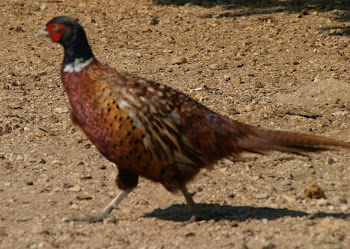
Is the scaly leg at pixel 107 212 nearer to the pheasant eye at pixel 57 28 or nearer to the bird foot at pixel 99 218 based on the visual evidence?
the bird foot at pixel 99 218

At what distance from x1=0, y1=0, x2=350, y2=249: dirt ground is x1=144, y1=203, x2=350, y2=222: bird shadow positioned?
0.02 meters

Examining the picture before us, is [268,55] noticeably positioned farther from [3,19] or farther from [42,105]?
[3,19]

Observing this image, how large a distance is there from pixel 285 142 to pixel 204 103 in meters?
3.12

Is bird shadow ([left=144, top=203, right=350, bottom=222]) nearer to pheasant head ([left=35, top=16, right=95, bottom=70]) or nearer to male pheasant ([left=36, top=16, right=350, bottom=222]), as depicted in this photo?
male pheasant ([left=36, top=16, right=350, bottom=222])

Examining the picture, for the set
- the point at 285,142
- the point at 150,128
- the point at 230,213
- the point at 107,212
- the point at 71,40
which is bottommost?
the point at 230,213

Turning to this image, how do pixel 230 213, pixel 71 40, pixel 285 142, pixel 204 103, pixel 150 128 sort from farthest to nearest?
pixel 204 103 < pixel 230 213 < pixel 71 40 < pixel 285 142 < pixel 150 128

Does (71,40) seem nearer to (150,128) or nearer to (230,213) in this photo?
(150,128)

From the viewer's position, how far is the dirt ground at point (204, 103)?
4.59 meters

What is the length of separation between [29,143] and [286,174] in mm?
2942

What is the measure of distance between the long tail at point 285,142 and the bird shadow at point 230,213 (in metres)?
0.59

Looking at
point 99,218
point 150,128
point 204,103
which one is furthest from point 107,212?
point 204,103

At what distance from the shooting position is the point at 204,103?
767 cm

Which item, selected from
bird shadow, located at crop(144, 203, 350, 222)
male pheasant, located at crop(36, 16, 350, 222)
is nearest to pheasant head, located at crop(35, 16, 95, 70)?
male pheasant, located at crop(36, 16, 350, 222)

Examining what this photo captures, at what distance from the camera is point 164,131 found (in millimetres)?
4551
